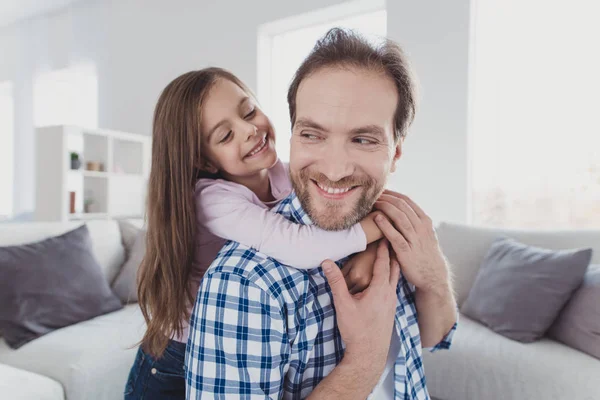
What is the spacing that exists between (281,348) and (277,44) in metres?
4.18

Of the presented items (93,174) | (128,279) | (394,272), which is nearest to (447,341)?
(394,272)

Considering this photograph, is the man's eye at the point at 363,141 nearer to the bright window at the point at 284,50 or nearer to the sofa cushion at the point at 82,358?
the sofa cushion at the point at 82,358

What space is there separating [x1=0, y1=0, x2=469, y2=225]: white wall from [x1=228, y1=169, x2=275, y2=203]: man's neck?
7.19 ft

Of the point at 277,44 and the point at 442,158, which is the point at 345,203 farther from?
the point at 277,44

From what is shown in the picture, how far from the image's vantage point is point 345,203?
1023mm

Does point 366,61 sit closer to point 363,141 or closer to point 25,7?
point 363,141

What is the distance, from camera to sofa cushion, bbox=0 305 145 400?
183 centimetres

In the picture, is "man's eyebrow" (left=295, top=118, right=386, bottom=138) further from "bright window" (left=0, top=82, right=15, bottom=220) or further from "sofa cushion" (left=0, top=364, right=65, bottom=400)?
"bright window" (left=0, top=82, right=15, bottom=220)

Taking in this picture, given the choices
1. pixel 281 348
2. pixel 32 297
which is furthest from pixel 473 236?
pixel 32 297

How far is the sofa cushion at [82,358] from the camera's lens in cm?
183

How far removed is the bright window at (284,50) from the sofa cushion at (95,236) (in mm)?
1767

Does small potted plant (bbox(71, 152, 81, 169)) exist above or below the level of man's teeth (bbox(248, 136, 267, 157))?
above

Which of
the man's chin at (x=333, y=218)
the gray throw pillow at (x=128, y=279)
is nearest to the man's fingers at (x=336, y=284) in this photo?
the man's chin at (x=333, y=218)

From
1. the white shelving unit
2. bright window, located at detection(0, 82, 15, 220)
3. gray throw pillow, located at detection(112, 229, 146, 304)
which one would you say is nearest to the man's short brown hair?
gray throw pillow, located at detection(112, 229, 146, 304)
